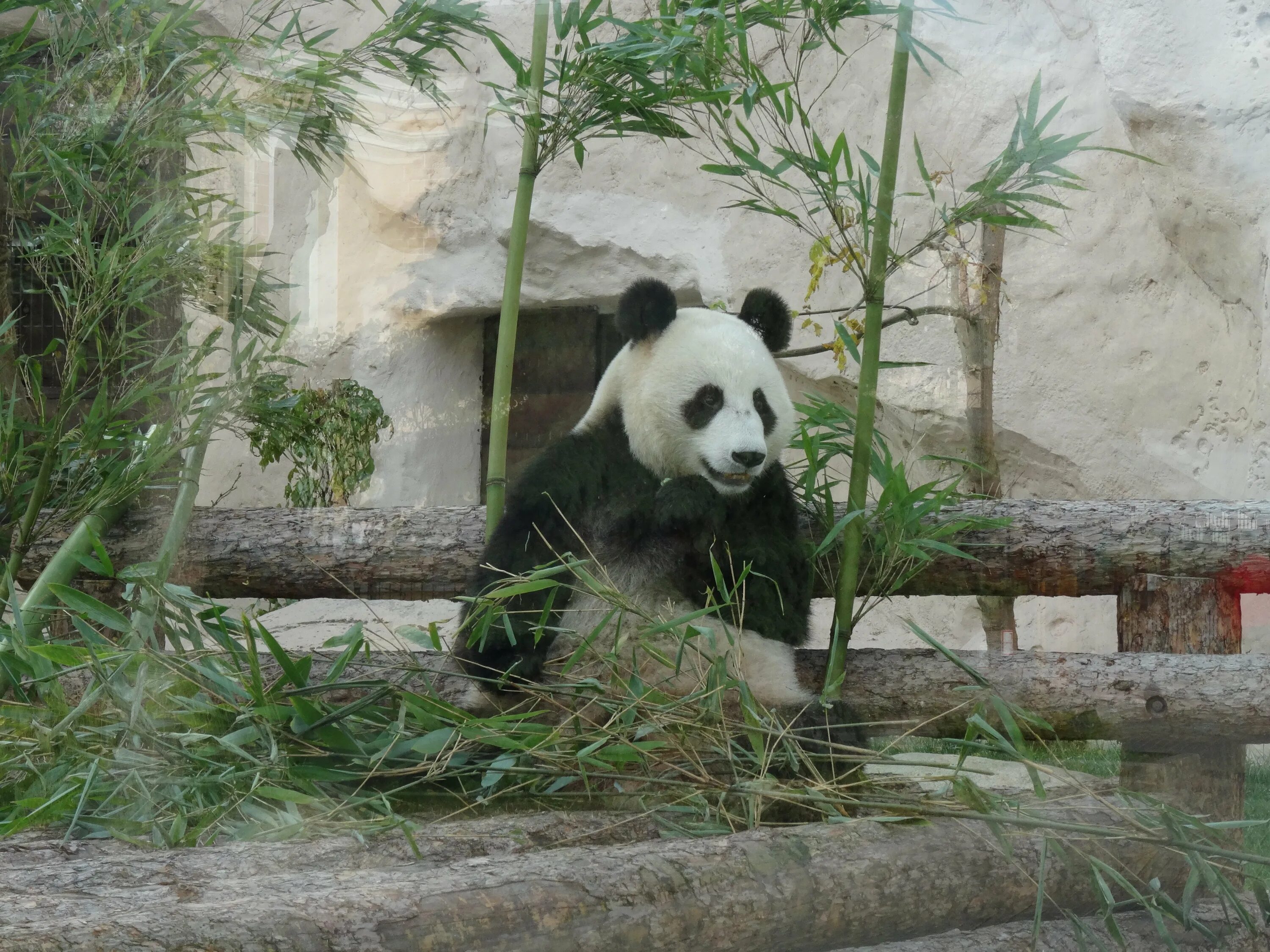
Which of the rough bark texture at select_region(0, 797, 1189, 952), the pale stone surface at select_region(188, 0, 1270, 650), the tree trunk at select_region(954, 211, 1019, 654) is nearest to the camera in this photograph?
the rough bark texture at select_region(0, 797, 1189, 952)

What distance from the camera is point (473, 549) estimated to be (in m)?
2.58

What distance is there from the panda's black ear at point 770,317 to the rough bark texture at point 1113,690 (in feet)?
2.50

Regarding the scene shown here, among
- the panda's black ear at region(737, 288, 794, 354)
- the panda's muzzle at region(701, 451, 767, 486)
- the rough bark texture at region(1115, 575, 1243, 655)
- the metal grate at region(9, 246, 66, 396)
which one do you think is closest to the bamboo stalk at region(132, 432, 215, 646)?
the metal grate at region(9, 246, 66, 396)

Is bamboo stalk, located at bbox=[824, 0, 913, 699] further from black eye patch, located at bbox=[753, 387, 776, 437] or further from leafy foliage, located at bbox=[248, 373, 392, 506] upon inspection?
leafy foliage, located at bbox=[248, 373, 392, 506]

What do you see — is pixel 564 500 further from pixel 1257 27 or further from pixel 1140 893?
pixel 1257 27

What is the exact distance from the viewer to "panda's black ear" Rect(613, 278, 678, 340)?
223 centimetres

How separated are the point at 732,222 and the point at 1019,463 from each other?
76 cm

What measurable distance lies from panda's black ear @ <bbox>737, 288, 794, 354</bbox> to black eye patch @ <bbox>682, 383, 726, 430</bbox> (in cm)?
17

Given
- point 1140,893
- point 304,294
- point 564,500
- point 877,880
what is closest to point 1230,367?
point 1140,893

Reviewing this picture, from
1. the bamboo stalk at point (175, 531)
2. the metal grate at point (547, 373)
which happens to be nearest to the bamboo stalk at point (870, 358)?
the metal grate at point (547, 373)

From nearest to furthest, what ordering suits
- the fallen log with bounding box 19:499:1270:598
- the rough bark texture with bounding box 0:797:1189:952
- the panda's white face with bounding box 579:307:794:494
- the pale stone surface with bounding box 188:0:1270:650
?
the rough bark texture with bounding box 0:797:1189:952
the pale stone surface with bounding box 188:0:1270:650
the panda's white face with bounding box 579:307:794:494
the fallen log with bounding box 19:499:1270:598

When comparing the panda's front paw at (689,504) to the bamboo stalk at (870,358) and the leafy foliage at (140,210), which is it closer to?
the bamboo stalk at (870,358)

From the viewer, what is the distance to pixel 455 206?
221 centimetres

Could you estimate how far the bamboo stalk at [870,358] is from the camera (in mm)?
2010
